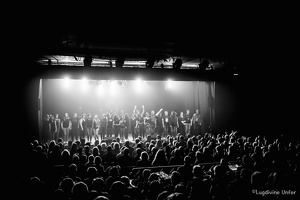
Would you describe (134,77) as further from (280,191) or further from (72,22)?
(280,191)

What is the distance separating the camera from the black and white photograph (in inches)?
183

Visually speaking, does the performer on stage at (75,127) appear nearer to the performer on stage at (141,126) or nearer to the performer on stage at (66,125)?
the performer on stage at (66,125)

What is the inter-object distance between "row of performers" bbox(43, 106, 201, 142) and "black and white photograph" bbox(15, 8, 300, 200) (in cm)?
8

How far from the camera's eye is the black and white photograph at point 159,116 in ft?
15.3

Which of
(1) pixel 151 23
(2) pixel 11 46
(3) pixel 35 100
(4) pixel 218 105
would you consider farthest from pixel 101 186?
(4) pixel 218 105

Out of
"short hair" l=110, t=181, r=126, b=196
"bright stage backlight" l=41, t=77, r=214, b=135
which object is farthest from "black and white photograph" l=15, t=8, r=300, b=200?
"bright stage backlight" l=41, t=77, r=214, b=135

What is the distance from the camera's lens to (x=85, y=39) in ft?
25.6

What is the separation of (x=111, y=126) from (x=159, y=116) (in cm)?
345

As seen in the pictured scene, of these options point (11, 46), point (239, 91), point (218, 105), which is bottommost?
point (218, 105)

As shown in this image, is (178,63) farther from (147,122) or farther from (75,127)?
(75,127)

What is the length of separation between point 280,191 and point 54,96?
54.4 ft

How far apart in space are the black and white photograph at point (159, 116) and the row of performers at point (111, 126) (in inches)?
3.1

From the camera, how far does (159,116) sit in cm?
1602

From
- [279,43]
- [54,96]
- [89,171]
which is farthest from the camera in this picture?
[54,96]
